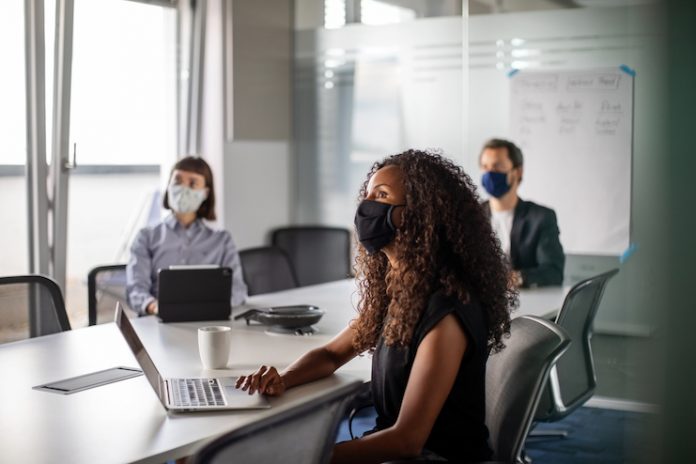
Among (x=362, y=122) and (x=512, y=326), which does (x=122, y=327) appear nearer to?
(x=512, y=326)

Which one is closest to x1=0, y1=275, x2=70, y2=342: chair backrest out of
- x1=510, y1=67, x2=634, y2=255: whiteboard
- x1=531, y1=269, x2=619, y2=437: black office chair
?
x1=531, y1=269, x2=619, y2=437: black office chair

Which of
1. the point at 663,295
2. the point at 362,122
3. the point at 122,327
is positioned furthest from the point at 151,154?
the point at 663,295

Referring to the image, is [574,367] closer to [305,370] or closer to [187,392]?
[305,370]

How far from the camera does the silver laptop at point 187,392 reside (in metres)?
2.05

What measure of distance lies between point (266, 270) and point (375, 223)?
2.24 m

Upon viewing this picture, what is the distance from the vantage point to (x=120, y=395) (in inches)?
86.3

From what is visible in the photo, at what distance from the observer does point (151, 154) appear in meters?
5.48

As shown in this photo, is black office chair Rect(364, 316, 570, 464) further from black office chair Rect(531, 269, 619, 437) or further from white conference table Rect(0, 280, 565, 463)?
black office chair Rect(531, 269, 619, 437)

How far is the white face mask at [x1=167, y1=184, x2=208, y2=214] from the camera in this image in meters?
3.91

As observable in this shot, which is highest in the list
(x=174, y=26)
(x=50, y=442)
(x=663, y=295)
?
(x=174, y=26)

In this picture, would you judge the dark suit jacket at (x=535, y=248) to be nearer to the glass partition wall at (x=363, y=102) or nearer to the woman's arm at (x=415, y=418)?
the glass partition wall at (x=363, y=102)

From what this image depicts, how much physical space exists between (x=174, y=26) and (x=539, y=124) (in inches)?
94.3

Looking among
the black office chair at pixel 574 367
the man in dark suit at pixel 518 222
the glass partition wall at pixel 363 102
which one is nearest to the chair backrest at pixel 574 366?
the black office chair at pixel 574 367

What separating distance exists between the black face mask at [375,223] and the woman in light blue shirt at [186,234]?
1.70 metres
